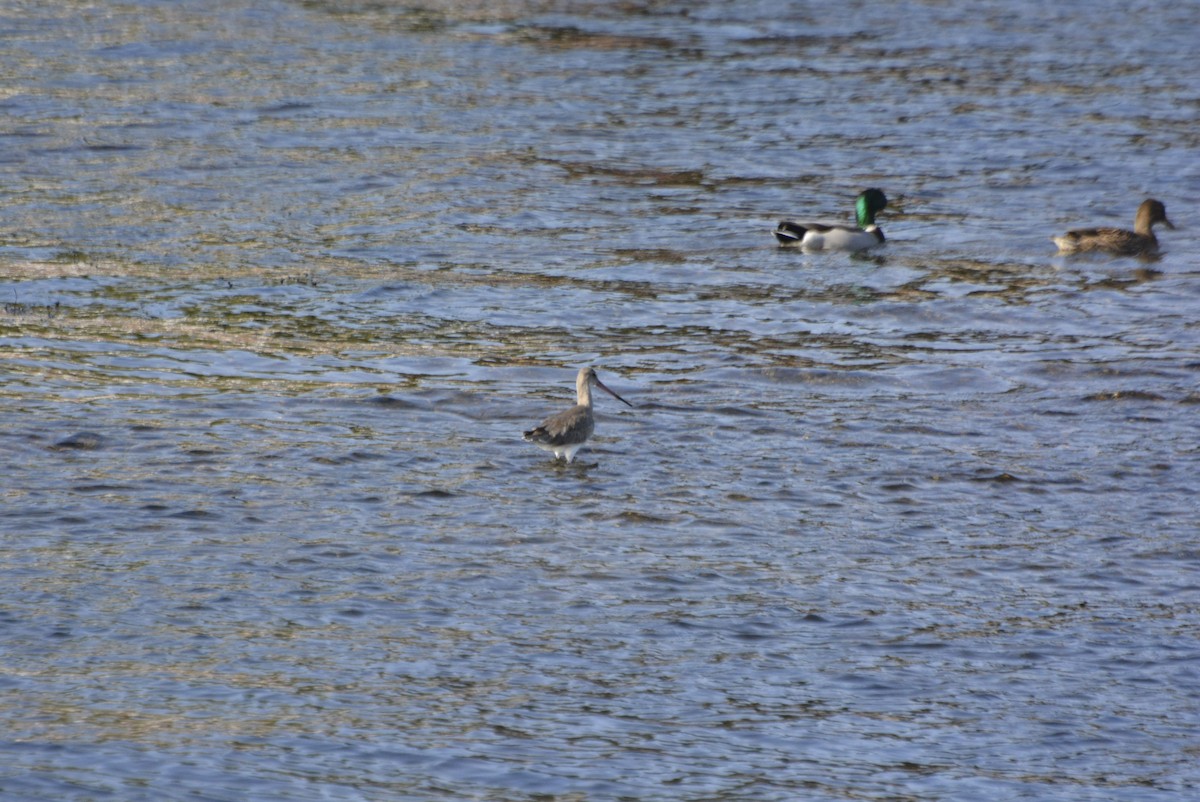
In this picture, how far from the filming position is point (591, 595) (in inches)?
361

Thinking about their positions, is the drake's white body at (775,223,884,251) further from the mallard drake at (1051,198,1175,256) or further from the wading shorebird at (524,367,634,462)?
the wading shorebird at (524,367,634,462)

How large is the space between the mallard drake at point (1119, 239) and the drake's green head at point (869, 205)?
1.93 metres

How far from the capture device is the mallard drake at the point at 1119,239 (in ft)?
59.5

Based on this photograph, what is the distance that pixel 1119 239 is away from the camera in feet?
59.7

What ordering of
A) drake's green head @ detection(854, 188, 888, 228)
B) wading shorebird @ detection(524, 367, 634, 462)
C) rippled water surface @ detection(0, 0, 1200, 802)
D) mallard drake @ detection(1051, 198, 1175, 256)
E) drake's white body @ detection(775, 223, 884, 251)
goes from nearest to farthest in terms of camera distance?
rippled water surface @ detection(0, 0, 1200, 802), wading shorebird @ detection(524, 367, 634, 462), mallard drake @ detection(1051, 198, 1175, 256), drake's white body @ detection(775, 223, 884, 251), drake's green head @ detection(854, 188, 888, 228)

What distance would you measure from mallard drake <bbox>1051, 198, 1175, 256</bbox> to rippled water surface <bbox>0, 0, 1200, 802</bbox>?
258 millimetres

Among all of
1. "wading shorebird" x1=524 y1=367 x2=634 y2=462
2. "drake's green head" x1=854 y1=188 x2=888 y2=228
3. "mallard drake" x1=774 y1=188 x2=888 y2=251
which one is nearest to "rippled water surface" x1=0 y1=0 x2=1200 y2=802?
"wading shorebird" x1=524 y1=367 x2=634 y2=462

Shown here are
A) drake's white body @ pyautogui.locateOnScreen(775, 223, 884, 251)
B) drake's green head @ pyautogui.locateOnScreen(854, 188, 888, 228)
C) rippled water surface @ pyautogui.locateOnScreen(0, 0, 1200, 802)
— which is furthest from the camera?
drake's green head @ pyautogui.locateOnScreen(854, 188, 888, 228)

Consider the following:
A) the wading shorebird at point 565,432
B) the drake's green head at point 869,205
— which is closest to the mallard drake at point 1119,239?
the drake's green head at point 869,205

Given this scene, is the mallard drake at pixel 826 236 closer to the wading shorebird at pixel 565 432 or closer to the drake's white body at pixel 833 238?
the drake's white body at pixel 833 238

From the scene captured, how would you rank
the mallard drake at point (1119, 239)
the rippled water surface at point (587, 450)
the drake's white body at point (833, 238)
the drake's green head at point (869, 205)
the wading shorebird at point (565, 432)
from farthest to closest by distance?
the drake's green head at point (869, 205), the drake's white body at point (833, 238), the mallard drake at point (1119, 239), the wading shorebird at point (565, 432), the rippled water surface at point (587, 450)

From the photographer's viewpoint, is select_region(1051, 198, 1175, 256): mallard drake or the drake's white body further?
the drake's white body

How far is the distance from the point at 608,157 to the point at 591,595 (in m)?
13.7

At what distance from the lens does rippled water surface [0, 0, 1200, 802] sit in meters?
7.64
